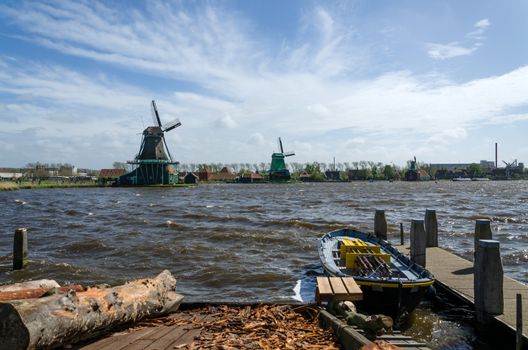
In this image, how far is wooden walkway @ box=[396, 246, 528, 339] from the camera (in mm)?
8872

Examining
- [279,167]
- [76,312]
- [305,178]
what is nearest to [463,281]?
[76,312]

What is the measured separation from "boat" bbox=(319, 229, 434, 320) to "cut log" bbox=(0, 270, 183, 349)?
4.40 meters

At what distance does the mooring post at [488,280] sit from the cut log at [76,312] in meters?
6.02

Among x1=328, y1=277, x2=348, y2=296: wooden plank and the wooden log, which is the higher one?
the wooden log

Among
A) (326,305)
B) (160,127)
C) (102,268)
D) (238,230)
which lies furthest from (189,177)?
(326,305)

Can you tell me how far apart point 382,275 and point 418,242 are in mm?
3038

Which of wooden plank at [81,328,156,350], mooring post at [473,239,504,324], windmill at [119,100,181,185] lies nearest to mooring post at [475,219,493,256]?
mooring post at [473,239,504,324]

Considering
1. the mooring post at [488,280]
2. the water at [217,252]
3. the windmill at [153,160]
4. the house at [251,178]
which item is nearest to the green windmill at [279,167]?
the house at [251,178]

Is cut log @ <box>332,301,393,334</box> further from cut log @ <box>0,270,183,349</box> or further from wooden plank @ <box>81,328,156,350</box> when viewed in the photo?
cut log @ <box>0,270,183,349</box>

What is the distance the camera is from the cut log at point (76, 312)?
15.9 feet

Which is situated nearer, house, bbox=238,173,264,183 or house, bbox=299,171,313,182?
house, bbox=238,173,264,183

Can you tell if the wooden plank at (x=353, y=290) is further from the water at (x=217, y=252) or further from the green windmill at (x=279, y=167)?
the green windmill at (x=279, y=167)

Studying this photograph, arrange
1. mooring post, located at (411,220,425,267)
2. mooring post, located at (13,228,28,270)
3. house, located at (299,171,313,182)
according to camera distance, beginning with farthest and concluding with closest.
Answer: house, located at (299,171,313,182), mooring post, located at (13,228,28,270), mooring post, located at (411,220,425,267)

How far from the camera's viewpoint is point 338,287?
24.4 ft
